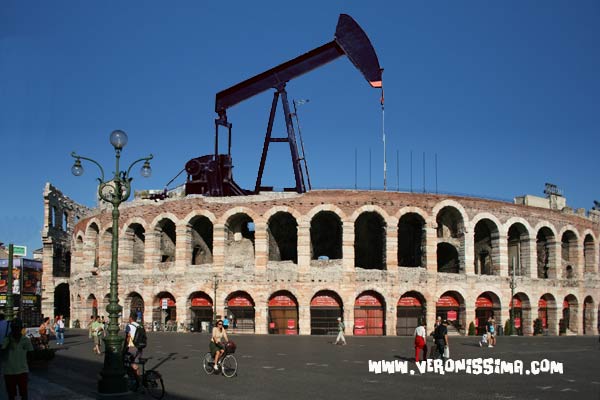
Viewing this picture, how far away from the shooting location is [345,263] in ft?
153

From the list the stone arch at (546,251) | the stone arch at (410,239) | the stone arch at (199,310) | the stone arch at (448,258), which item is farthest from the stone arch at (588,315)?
the stone arch at (199,310)

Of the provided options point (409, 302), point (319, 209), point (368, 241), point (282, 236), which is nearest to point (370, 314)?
point (409, 302)

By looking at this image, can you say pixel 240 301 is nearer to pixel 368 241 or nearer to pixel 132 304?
pixel 132 304

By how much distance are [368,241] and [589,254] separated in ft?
70.8

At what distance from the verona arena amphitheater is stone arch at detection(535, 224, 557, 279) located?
10 centimetres

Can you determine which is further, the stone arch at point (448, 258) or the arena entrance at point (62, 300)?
the arena entrance at point (62, 300)

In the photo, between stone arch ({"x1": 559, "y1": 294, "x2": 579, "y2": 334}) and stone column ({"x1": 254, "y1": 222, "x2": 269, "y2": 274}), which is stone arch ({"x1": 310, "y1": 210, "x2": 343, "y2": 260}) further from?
stone arch ({"x1": 559, "y1": 294, "x2": 579, "y2": 334})

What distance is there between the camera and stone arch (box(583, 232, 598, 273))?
58.8 metres

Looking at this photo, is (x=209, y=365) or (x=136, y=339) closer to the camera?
(x=136, y=339)

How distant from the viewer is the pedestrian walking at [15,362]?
12891 millimetres

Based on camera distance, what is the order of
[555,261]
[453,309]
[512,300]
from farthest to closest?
[555,261] → [453,309] → [512,300]

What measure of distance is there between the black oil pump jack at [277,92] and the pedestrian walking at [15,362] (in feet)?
119

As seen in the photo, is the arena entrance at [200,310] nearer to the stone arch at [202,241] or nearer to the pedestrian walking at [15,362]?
the stone arch at [202,241]

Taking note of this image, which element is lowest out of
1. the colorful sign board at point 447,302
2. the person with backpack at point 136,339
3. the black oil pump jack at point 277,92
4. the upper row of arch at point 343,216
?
the colorful sign board at point 447,302
